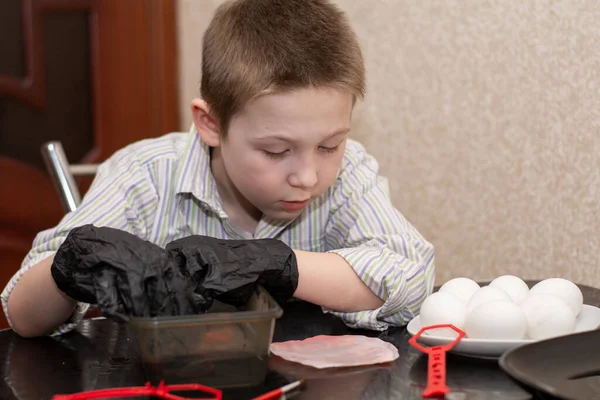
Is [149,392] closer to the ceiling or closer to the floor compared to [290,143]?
closer to the floor

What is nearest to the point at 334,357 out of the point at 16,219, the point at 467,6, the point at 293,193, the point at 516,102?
the point at 293,193

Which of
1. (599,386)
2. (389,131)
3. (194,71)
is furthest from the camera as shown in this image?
(194,71)

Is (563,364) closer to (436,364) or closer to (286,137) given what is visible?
(436,364)

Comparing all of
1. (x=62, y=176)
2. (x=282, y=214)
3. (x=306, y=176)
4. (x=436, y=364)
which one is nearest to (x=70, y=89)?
(x=62, y=176)

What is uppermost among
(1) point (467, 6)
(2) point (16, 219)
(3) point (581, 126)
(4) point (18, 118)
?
(1) point (467, 6)

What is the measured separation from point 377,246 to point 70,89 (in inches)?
60.8

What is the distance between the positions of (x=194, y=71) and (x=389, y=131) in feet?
2.93

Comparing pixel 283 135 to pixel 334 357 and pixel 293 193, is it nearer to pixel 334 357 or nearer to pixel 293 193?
pixel 293 193

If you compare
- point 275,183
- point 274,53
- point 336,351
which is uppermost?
point 274,53

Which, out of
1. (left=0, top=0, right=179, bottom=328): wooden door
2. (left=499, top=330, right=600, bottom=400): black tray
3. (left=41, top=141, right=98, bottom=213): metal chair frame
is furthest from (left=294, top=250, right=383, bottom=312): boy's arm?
(left=0, top=0, right=179, bottom=328): wooden door

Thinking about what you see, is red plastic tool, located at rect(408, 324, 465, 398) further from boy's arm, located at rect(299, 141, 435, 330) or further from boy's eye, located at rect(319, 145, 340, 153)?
boy's eye, located at rect(319, 145, 340, 153)

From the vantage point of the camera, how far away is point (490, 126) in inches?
56.6

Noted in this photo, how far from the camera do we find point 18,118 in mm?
2260

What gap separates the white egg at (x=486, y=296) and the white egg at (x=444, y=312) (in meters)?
0.01
